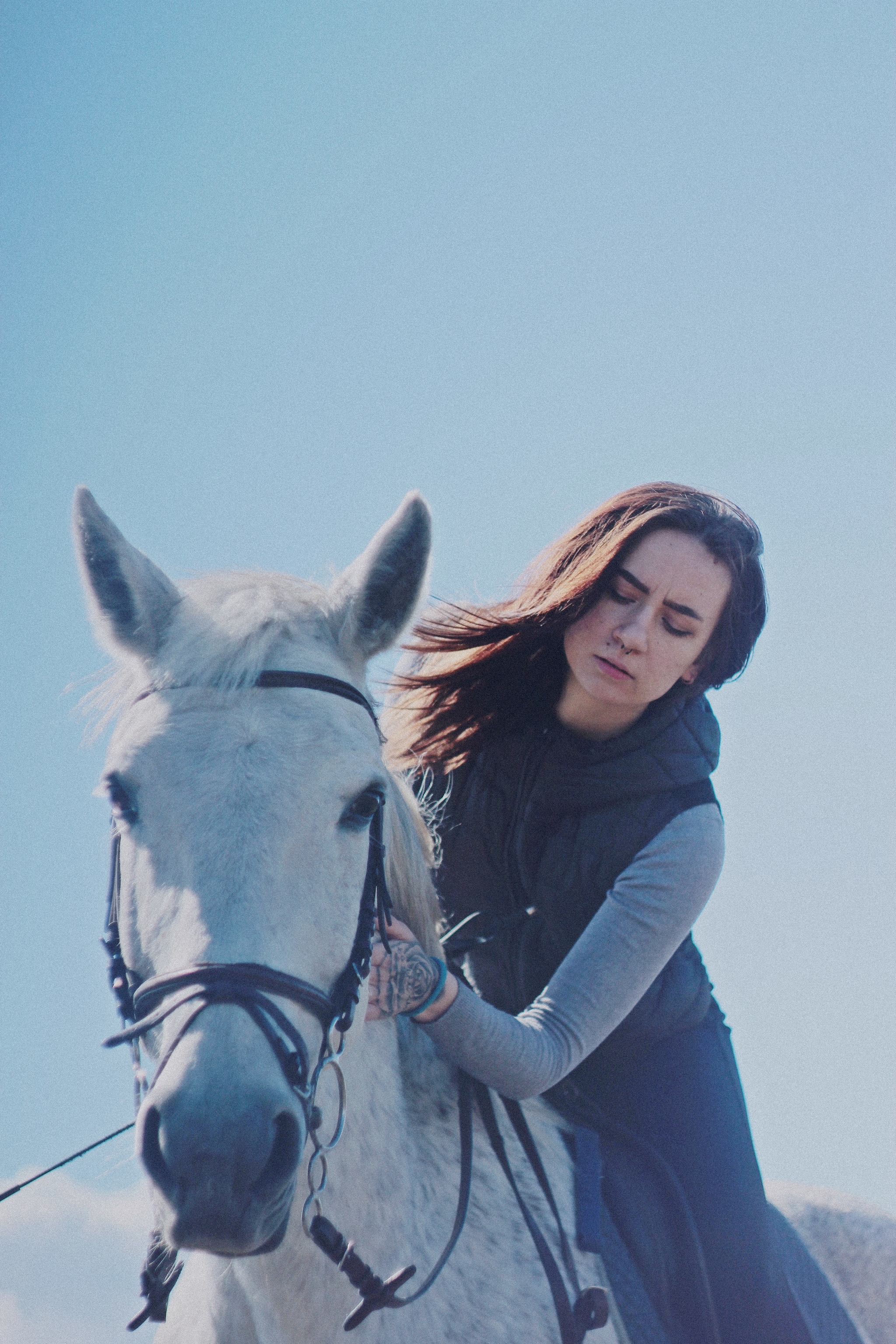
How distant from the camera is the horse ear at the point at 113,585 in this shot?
2.86 metres

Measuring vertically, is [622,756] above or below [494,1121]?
above

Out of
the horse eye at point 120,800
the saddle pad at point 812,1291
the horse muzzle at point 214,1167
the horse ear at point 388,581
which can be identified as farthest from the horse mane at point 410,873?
the saddle pad at point 812,1291

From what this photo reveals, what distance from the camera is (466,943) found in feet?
11.5

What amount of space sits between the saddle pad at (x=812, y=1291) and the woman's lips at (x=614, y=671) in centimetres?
182

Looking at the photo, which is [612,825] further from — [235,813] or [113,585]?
[113,585]

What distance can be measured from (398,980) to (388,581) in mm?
1055

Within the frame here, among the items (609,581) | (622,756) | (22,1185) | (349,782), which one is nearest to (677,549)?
(609,581)

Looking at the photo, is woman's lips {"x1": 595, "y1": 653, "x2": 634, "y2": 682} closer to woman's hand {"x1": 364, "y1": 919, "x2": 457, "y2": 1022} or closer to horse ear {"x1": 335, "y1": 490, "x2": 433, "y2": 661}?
horse ear {"x1": 335, "y1": 490, "x2": 433, "y2": 661}

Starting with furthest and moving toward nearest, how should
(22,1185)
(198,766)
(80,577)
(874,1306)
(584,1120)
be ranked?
1. (874,1306)
2. (584,1120)
3. (22,1185)
4. (80,577)
5. (198,766)

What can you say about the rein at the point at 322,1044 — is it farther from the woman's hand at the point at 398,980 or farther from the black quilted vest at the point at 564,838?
the black quilted vest at the point at 564,838

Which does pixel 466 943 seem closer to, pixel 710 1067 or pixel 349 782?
pixel 710 1067

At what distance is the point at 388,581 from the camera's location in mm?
3020

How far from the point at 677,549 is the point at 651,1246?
85.5 inches

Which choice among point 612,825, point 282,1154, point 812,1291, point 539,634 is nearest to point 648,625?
point 539,634
